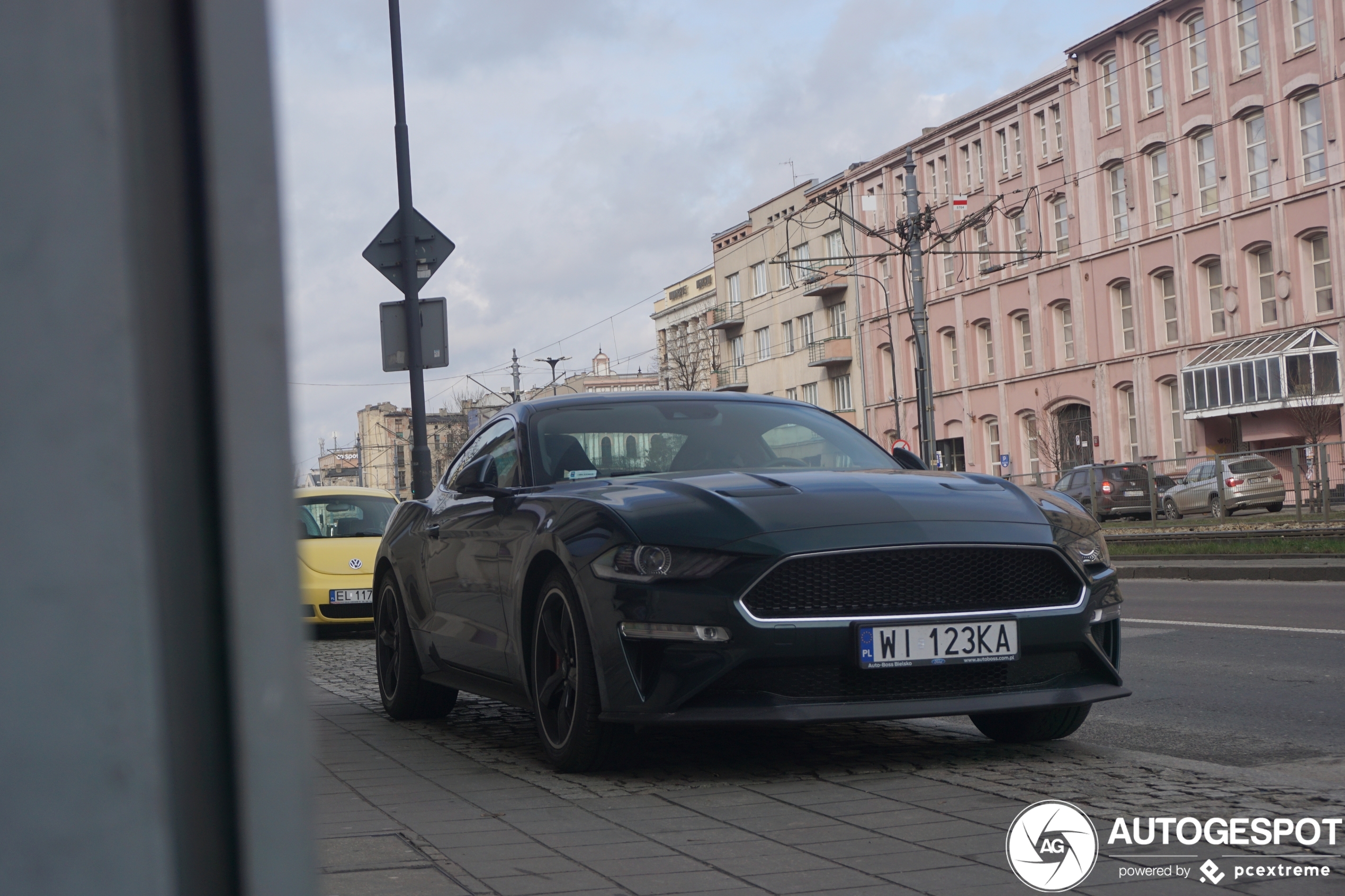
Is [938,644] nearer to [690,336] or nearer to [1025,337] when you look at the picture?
[1025,337]

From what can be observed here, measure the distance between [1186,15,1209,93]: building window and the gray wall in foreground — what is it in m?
49.5

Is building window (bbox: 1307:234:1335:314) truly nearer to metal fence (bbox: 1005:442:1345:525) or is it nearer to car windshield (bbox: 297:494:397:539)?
metal fence (bbox: 1005:442:1345:525)

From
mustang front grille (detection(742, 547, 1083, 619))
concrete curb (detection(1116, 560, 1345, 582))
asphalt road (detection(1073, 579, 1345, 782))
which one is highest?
mustang front grille (detection(742, 547, 1083, 619))

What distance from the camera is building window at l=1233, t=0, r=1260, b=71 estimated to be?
4431 centimetres

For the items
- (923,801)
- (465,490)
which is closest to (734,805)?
(923,801)

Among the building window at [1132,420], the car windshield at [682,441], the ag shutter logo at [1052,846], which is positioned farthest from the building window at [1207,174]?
the ag shutter logo at [1052,846]

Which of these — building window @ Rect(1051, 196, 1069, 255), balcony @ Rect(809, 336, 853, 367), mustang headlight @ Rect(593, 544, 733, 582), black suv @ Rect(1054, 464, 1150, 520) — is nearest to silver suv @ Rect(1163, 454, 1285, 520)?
black suv @ Rect(1054, 464, 1150, 520)

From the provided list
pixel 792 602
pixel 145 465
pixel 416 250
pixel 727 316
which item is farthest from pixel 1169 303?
pixel 145 465

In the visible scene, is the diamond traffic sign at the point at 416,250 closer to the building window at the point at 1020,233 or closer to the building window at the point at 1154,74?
the building window at the point at 1154,74

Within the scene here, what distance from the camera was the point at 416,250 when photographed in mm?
16062

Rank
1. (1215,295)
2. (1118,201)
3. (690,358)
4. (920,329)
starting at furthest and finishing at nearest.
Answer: (690,358), (1118,201), (1215,295), (920,329)

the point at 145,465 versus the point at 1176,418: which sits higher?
the point at 1176,418

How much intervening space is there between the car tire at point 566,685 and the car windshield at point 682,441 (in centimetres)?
85

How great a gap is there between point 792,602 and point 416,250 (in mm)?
11717
